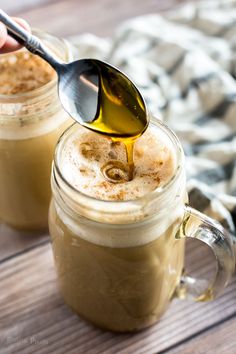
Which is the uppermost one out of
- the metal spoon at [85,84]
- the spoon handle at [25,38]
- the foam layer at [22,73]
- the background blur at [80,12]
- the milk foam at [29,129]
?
the spoon handle at [25,38]

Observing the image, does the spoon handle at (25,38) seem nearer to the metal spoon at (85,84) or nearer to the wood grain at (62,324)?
the metal spoon at (85,84)

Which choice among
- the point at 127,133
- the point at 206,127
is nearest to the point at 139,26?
the point at 206,127

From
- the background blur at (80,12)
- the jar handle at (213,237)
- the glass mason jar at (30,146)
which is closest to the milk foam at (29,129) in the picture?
the glass mason jar at (30,146)

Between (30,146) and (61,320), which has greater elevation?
(30,146)

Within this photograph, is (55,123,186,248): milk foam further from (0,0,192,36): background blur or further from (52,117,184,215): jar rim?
(0,0,192,36): background blur

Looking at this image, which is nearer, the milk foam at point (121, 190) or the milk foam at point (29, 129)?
the milk foam at point (121, 190)

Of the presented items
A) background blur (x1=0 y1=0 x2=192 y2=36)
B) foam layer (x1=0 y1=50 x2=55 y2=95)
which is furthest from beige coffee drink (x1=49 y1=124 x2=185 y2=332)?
background blur (x1=0 y1=0 x2=192 y2=36)

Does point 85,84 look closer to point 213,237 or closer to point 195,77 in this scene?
point 213,237

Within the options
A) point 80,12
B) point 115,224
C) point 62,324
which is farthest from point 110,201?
point 80,12
